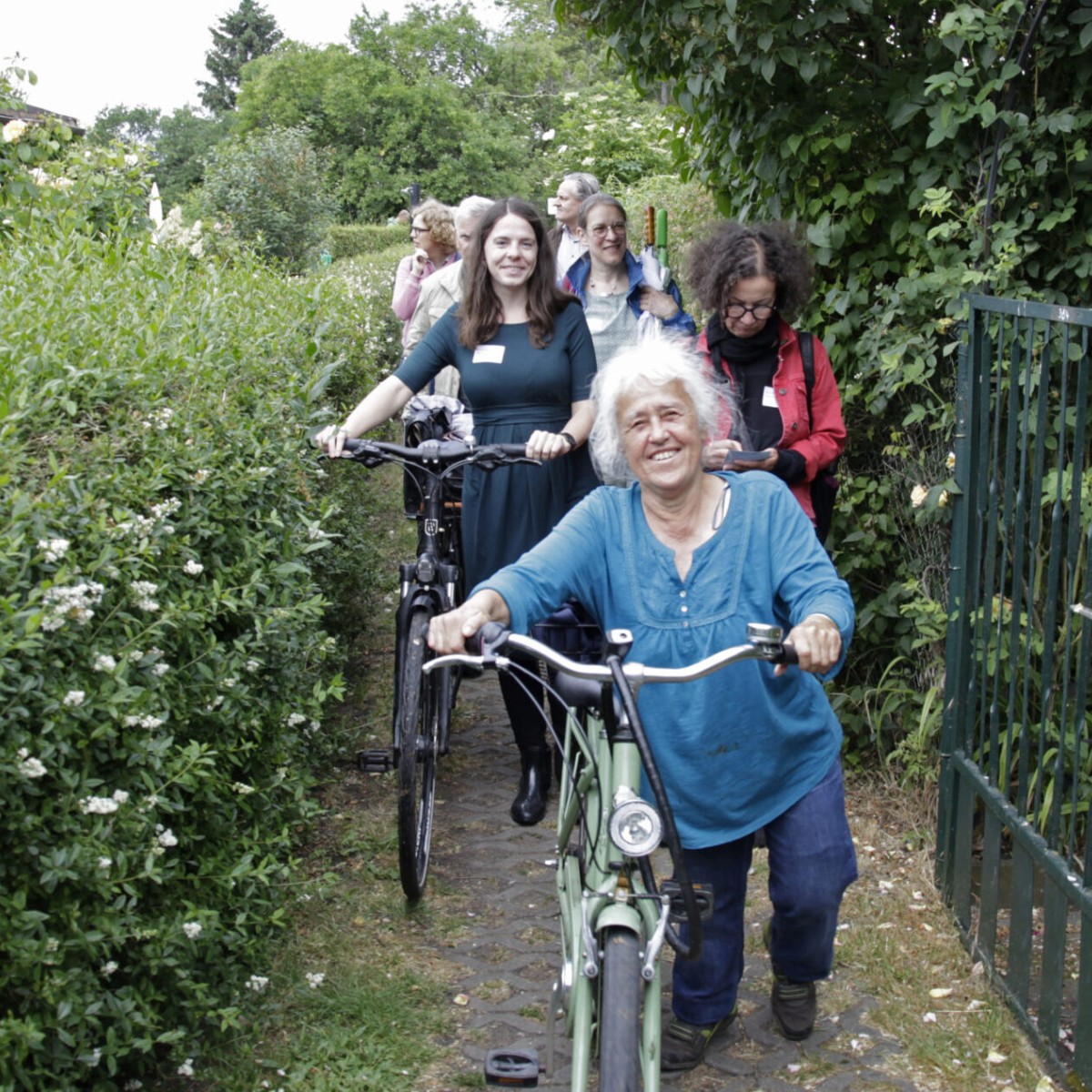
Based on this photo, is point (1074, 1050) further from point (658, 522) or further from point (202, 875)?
point (202, 875)

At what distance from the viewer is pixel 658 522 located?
3303 millimetres

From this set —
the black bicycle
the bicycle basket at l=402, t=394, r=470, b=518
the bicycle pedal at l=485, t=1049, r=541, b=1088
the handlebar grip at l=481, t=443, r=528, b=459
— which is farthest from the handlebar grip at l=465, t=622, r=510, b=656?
the bicycle basket at l=402, t=394, r=470, b=518

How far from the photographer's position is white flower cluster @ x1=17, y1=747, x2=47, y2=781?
2.44m

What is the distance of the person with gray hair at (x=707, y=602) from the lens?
3191 millimetres

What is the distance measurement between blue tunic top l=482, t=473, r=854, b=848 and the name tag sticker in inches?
70.6

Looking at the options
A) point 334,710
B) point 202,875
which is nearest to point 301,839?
point 334,710

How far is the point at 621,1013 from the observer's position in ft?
8.15

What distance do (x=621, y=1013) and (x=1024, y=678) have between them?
5.90 ft

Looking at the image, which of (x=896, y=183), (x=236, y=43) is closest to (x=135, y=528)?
(x=896, y=183)

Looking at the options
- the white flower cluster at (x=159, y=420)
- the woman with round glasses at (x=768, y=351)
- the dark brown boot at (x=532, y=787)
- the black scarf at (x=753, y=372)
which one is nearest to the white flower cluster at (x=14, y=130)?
the woman with round glasses at (x=768, y=351)

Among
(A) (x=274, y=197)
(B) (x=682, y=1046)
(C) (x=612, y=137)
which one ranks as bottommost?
(B) (x=682, y=1046)

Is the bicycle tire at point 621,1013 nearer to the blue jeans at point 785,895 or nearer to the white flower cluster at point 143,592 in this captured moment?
the blue jeans at point 785,895

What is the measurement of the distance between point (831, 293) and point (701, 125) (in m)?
1.14

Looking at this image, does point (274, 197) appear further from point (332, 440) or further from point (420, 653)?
point (420, 653)
